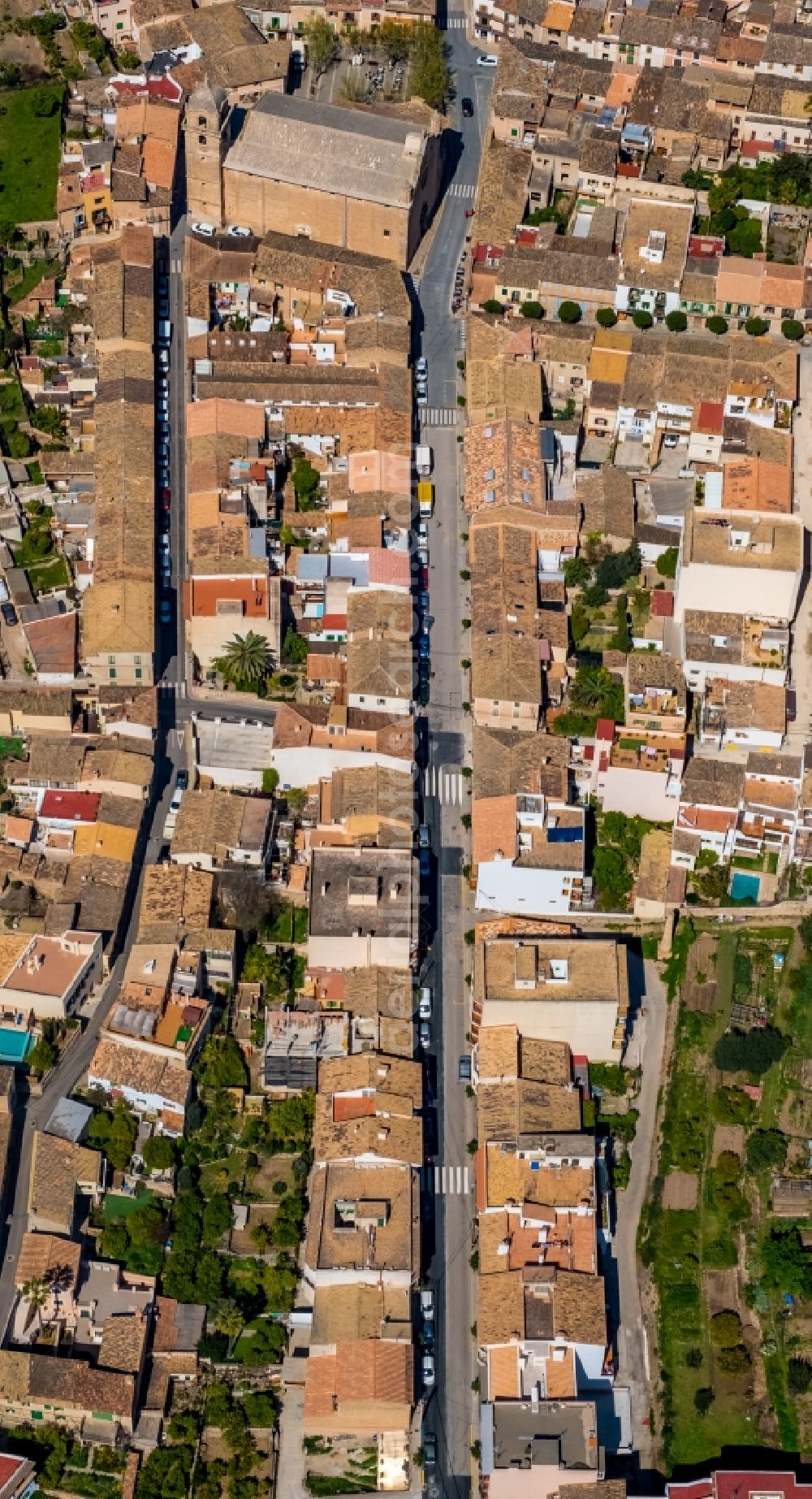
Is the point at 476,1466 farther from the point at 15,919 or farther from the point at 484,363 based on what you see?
the point at 484,363

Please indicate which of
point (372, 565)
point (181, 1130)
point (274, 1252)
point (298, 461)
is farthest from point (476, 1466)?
point (298, 461)

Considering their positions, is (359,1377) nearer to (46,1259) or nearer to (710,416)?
(46,1259)

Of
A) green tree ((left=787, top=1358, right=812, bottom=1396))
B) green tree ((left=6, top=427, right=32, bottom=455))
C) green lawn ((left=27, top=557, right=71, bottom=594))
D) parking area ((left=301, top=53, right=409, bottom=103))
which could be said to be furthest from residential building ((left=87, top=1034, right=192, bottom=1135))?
parking area ((left=301, top=53, right=409, bottom=103))

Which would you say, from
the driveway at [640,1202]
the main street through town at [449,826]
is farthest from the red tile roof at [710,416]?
the driveway at [640,1202]

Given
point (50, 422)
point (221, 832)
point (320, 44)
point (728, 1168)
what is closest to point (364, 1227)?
point (728, 1168)

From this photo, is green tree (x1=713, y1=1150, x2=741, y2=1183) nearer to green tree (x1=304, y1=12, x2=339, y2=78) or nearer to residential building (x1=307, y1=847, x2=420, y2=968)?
residential building (x1=307, y1=847, x2=420, y2=968)

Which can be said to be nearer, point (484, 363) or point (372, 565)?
point (372, 565)
